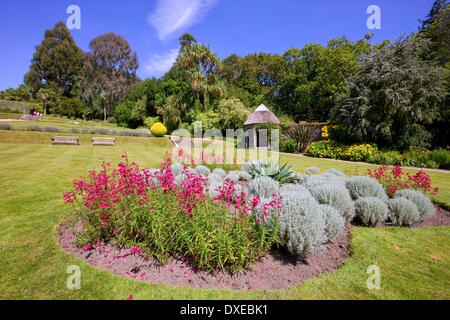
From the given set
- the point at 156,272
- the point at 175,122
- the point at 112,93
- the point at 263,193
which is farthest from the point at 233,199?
the point at 112,93

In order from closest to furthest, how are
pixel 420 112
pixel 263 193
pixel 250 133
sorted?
pixel 263 193 → pixel 420 112 → pixel 250 133

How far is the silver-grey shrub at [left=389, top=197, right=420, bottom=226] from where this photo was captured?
3965mm

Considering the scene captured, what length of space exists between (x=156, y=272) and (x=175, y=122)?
26.0 metres

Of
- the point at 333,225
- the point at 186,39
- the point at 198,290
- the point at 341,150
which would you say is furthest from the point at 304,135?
the point at 186,39

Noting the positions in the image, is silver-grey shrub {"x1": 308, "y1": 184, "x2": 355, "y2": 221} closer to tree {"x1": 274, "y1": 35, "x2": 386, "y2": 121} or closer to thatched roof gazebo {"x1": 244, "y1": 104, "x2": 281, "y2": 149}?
thatched roof gazebo {"x1": 244, "y1": 104, "x2": 281, "y2": 149}

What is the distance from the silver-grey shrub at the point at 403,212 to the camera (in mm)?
3965

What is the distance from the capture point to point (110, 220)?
10.1 feet

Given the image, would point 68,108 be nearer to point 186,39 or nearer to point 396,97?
point 186,39

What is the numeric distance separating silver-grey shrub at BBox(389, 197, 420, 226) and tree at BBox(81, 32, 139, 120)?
155ft

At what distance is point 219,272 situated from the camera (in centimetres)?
260
